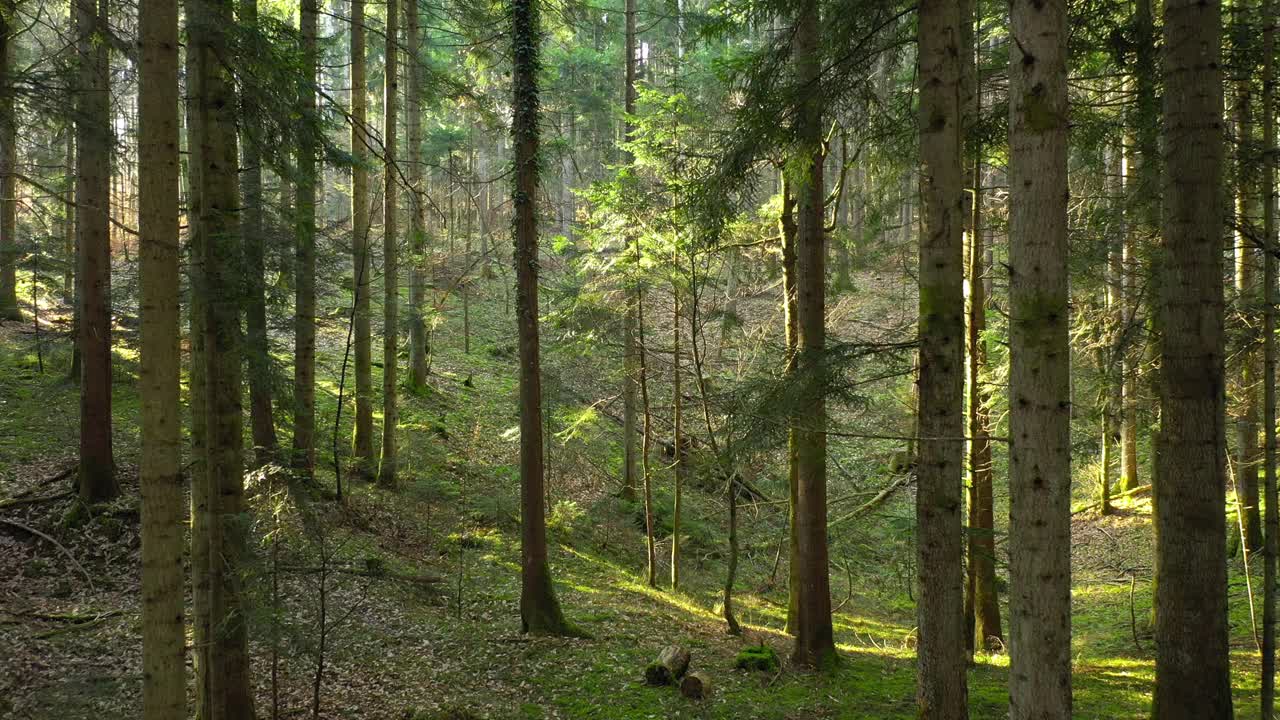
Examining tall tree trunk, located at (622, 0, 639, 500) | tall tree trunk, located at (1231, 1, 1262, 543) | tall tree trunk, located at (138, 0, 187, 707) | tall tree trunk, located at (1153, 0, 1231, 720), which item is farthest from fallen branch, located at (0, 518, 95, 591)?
tall tree trunk, located at (1231, 1, 1262, 543)

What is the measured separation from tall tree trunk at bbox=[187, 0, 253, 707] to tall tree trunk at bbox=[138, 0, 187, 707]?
1.64 meters

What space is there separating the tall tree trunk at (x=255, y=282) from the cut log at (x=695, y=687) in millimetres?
5098

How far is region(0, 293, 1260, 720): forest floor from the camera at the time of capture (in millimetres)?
7336

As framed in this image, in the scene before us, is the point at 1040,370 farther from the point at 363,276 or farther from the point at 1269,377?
the point at 363,276

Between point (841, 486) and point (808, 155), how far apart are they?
1407 centimetres

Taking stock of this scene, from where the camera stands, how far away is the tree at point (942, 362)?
16.4ft

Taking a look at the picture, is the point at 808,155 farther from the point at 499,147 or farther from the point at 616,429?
the point at 499,147

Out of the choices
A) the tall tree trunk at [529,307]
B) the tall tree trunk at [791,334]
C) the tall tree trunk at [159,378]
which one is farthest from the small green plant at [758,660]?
the tall tree trunk at [159,378]

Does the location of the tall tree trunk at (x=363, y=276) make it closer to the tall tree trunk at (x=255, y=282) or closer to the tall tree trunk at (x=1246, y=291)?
the tall tree trunk at (x=255, y=282)

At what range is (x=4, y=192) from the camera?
62.6 feet

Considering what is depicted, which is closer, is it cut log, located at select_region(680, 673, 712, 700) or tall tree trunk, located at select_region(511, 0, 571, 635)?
cut log, located at select_region(680, 673, 712, 700)

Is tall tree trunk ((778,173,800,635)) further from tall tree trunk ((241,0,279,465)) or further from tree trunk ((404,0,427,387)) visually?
tree trunk ((404,0,427,387))

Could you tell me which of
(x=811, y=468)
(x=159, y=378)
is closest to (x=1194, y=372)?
(x=811, y=468)

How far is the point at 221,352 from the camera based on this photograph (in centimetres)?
580
